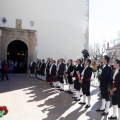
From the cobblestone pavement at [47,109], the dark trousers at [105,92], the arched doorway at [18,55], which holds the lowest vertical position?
the cobblestone pavement at [47,109]

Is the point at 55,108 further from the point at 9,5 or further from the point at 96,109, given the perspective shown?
the point at 9,5

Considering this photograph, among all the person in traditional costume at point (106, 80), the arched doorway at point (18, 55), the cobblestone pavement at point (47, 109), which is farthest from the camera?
the arched doorway at point (18, 55)

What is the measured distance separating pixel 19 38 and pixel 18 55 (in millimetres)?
1784

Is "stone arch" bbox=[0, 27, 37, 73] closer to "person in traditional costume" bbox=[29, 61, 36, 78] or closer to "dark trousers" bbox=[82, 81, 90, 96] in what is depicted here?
Result: "person in traditional costume" bbox=[29, 61, 36, 78]

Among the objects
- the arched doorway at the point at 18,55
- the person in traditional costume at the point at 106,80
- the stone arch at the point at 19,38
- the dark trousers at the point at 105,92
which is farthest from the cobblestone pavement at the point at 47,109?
the arched doorway at the point at 18,55

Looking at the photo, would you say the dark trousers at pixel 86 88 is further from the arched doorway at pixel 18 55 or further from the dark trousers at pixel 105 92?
the arched doorway at pixel 18 55

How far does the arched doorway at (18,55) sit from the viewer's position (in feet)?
60.0

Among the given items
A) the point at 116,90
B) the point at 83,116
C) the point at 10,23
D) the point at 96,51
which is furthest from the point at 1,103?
the point at 96,51

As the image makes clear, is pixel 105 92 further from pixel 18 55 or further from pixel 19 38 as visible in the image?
pixel 18 55

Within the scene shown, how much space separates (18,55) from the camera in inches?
740

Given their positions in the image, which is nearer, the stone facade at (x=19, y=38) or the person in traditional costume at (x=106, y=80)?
the person in traditional costume at (x=106, y=80)

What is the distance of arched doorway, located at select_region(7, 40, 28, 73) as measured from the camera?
60.0 feet

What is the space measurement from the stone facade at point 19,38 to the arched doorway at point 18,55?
55 cm

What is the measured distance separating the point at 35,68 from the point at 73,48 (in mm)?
4242
